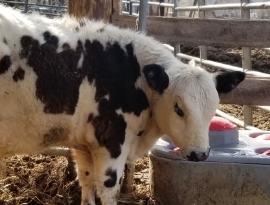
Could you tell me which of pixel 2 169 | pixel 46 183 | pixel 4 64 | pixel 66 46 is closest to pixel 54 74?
pixel 66 46

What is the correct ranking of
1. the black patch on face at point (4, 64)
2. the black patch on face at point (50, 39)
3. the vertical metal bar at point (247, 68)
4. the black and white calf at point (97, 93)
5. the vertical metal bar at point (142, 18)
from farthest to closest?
1. the vertical metal bar at point (247, 68)
2. the vertical metal bar at point (142, 18)
3. the black patch on face at point (50, 39)
4. the black and white calf at point (97, 93)
5. the black patch on face at point (4, 64)

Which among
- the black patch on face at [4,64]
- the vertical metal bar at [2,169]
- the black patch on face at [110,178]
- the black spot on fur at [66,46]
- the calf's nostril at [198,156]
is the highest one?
the black spot on fur at [66,46]

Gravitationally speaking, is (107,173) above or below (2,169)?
above

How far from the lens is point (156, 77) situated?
12.9 feet

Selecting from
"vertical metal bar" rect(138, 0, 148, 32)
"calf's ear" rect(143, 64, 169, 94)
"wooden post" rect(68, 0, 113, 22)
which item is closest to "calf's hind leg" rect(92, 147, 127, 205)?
"calf's ear" rect(143, 64, 169, 94)

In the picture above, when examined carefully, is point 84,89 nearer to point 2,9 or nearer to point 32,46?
point 32,46

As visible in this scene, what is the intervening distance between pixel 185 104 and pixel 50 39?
46.7 inches

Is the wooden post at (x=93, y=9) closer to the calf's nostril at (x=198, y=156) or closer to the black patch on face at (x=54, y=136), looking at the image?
the black patch on face at (x=54, y=136)

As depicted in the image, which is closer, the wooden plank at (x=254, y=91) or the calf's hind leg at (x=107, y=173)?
the calf's hind leg at (x=107, y=173)

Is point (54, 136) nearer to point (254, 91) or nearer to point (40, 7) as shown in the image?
point (254, 91)

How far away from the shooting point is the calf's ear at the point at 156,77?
12.7 feet

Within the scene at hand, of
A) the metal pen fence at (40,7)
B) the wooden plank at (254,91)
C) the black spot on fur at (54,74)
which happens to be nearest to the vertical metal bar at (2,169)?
the black spot on fur at (54,74)

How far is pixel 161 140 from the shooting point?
5008 millimetres

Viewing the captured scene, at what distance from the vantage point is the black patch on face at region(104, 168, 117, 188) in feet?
13.5
